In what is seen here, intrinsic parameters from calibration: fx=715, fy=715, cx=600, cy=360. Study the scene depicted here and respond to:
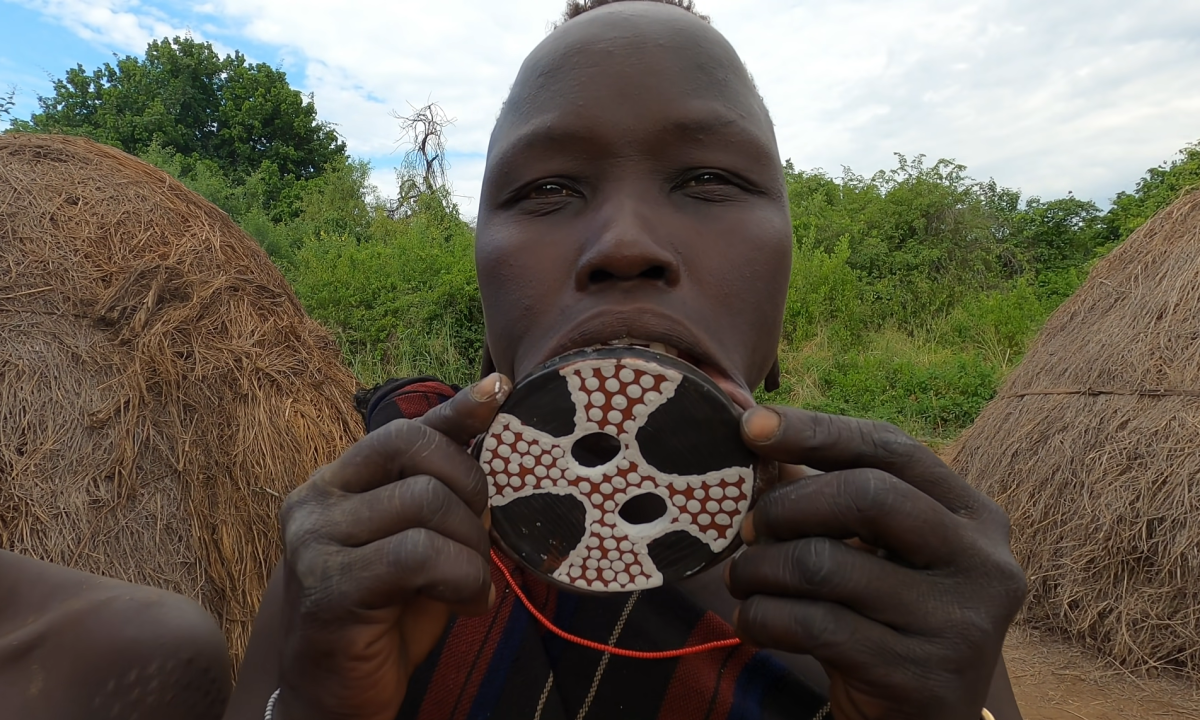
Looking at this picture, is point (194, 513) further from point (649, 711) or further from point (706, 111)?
point (706, 111)

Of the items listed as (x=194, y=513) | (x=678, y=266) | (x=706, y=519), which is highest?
(x=678, y=266)

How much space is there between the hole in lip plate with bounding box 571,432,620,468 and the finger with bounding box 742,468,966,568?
22cm

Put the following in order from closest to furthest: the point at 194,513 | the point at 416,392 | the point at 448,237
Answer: the point at 416,392
the point at 194,513
the point at 448,237

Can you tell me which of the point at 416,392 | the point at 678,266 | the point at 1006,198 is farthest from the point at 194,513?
the point at 1006,198

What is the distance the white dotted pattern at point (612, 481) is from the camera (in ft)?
2.92

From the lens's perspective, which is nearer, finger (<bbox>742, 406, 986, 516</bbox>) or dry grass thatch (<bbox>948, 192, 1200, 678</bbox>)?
finger (<bbox>742, 406, 986, 516</bbox>)

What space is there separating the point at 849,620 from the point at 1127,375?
205 inches

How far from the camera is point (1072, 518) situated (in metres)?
4.82

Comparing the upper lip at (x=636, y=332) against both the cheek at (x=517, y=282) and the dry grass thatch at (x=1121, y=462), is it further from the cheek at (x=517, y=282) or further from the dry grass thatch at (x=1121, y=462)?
the dry grass thatch at (x=1121, y=462)

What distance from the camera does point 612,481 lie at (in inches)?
36.4

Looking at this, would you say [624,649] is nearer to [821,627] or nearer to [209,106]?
[821,627]

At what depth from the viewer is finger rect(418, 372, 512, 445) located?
867 mm

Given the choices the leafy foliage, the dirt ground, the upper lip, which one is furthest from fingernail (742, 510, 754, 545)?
the leafy foliage

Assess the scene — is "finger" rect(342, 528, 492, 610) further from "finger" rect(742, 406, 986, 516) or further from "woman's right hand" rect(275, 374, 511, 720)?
"finger" rect(742, 406, 986, 516)
